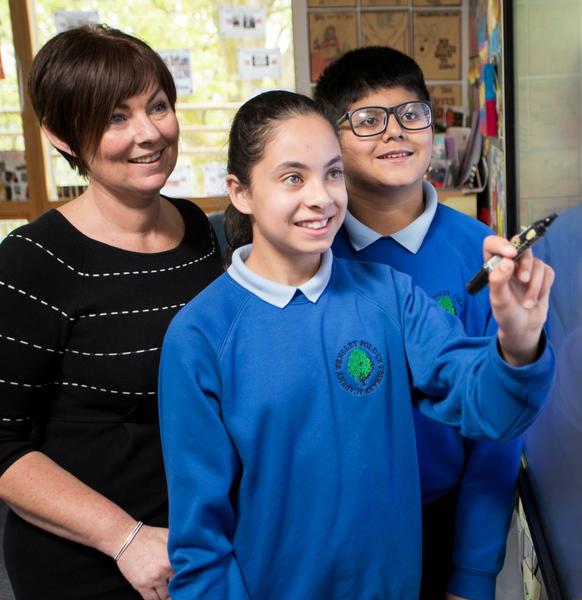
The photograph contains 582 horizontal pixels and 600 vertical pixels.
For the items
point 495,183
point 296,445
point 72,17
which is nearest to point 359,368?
point 296,445

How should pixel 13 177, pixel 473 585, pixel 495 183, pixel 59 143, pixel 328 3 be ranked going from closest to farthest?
pixel 473 585, pixel 59 143, pixel 495 183, pixel 328 3, pixel 13 177

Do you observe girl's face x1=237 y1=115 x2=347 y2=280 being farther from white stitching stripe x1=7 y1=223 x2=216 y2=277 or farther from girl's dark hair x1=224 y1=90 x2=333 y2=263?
white stitching stripe x1=7 y1=223 x2=216 y2=277

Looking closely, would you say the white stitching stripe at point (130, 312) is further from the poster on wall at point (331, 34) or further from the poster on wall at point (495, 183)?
the poster on wall at point (331, 34)

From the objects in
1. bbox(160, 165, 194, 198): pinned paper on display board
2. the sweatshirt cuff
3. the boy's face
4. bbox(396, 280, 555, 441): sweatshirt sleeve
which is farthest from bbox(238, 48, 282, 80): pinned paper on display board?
the sweatshirt cuff

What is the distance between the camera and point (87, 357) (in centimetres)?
113

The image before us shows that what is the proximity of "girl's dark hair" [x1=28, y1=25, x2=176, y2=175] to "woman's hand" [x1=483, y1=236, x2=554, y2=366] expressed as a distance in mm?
642

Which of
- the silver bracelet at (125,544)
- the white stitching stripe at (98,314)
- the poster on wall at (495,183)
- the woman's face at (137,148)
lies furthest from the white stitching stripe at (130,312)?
the poster on wall at (495,183)

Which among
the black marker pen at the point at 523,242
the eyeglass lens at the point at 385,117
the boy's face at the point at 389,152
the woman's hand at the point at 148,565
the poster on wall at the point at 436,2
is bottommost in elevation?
the woman's hand at the point at 148,565

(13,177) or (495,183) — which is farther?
(13,177)

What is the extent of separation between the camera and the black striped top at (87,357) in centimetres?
109

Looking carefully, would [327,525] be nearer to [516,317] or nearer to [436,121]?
[516,317]

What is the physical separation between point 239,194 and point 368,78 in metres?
0.29

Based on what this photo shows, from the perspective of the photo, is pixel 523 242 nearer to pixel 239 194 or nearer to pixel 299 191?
pixel 299 191

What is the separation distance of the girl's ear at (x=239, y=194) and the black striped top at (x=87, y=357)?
23 centimetres
